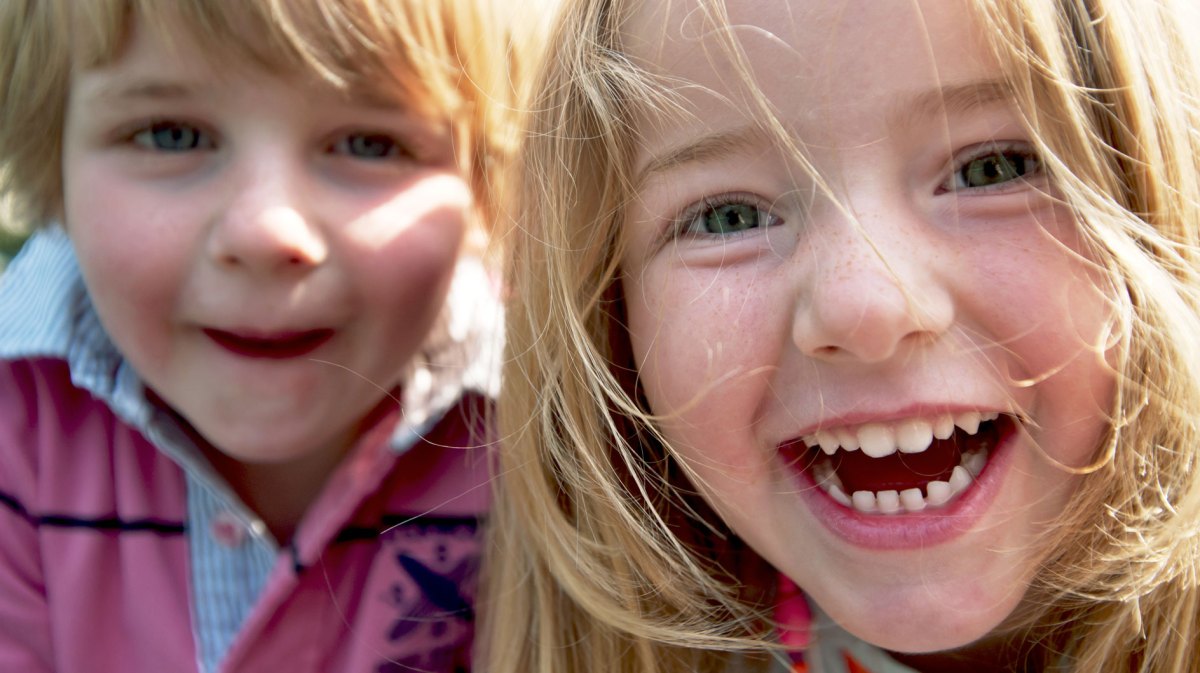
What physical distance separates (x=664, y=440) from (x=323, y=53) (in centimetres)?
49

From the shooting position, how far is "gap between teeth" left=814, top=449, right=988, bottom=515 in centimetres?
90

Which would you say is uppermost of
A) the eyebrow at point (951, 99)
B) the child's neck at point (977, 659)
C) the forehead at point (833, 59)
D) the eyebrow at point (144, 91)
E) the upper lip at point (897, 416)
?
the eyebrow at point (144, 91)

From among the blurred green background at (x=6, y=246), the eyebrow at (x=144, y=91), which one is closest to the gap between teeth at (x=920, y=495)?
the eyebrow at (x=144, y=91)

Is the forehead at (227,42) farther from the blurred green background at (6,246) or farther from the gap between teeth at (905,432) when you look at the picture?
the blurred green background at (6,246)

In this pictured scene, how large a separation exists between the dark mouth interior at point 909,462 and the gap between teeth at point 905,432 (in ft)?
0.18

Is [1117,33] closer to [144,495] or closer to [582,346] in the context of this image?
[582,346]

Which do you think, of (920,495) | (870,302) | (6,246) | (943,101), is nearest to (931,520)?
(920,495)

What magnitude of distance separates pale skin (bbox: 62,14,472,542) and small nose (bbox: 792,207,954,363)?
0.46 m

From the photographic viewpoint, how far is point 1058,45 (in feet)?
2.67

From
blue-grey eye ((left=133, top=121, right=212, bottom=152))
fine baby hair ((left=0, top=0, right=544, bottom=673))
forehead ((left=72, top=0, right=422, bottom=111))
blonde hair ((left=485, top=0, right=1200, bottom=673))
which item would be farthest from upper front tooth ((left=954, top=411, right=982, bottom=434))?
blue-grey eye ((left=133, top=121, right=212, bottom=152))

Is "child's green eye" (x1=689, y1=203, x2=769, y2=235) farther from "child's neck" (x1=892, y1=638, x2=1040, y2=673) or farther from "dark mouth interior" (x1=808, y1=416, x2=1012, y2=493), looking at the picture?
"child's neck" (x1=892, y1=638, x2=1040, y2=673)

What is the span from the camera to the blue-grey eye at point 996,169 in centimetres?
83

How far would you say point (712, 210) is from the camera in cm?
90

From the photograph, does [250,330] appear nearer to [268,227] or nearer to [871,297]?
[268,227]
